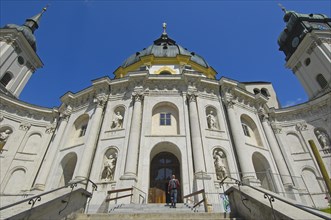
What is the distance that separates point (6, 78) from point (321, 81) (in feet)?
131

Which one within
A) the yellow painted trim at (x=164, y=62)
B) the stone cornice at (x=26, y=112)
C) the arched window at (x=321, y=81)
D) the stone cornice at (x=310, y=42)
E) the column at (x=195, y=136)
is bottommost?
the column at (x=195, y=136)

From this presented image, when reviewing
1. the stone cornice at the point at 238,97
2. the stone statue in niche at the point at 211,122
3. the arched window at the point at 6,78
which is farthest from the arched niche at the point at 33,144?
the stone cornice at the point at 238,97

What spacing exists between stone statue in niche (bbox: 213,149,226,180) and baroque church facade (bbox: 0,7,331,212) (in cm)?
7

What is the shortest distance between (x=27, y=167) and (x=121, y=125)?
10.5 meters

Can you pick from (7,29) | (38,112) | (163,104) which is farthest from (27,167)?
(7,29)

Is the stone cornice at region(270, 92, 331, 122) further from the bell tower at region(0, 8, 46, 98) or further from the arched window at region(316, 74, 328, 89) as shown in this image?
the bell tower at region(0, 8, 46, 98)

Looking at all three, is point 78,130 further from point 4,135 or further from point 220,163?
point 220,163

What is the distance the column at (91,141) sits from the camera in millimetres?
14398

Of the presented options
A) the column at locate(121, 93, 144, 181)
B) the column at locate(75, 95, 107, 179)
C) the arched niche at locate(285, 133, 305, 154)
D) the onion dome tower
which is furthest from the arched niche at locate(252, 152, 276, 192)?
the column at locate(75, 95, 107, 179)

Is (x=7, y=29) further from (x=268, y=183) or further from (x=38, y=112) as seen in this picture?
(x=268, y=183)

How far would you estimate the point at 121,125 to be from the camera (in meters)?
17.2

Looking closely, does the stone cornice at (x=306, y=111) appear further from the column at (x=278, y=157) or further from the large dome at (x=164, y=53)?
the large dome at (x=164, y=53)

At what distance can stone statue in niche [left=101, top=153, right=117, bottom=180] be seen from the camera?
47.0ft

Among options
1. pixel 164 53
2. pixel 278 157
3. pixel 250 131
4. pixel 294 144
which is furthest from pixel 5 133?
pixel 294 144
